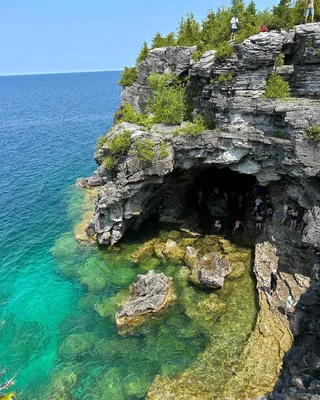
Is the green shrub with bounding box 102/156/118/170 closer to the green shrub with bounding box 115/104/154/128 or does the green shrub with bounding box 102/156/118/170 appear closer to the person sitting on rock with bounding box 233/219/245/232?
the green shrub with bounding box 115/104/154/128

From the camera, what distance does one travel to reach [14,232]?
107 ft

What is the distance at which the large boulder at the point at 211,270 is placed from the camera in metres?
22.2

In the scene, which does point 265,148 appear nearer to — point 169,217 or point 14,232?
point 169,217

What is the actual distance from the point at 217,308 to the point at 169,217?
40.3 feet

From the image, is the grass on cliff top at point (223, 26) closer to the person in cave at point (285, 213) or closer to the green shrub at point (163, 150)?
the green shrub at point (163, 150)

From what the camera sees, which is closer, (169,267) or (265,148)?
(265,148)

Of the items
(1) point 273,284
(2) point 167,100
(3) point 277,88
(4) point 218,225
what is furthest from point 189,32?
(1) point 273,284

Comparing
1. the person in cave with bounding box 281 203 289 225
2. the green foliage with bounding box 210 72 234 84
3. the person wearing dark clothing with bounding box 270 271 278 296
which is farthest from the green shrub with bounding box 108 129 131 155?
the person wearing dark clothing with bounding box 270 271 278 296

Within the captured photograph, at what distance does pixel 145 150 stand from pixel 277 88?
35.0ft

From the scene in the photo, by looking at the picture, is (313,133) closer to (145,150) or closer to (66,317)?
(145,150)

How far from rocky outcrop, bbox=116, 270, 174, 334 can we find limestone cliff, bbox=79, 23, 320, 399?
687cm

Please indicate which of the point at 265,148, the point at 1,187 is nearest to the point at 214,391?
the point at 265,148

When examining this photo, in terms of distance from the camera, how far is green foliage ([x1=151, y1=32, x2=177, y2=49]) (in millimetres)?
32531

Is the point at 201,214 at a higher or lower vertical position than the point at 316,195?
lower
